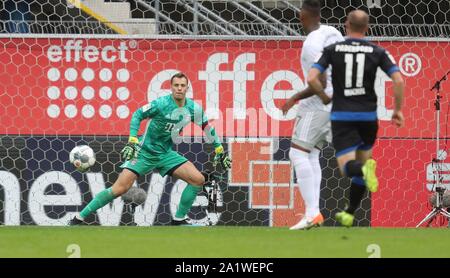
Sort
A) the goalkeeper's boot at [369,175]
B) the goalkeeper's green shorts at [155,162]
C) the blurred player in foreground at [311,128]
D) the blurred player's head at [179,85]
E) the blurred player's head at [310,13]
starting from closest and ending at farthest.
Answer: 1. the goalkeeper's boot at [369,175]
2. the blurred player in foreground at [311,128]
3. the blurred player's head at [310,13]
4. the blurred player's head at [179,85]
5. the goalkeeper's green shorts at [155,162]

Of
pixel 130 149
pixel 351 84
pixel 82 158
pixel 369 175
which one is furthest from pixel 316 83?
pixel 82 158

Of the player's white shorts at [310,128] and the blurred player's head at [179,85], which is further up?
the blurred player's head at [179,85]

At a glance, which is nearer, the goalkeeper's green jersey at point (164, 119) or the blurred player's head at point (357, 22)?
the blurred player's head at point (357, 22)

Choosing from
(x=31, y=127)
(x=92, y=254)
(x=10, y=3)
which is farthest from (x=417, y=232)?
(x=10, y=3)

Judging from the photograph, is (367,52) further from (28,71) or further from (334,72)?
(28,71)

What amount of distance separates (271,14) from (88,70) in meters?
2.99

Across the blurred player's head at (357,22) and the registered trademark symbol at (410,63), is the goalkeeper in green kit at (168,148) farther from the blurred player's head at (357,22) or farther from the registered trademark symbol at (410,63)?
the blurred player's head at (357,22)

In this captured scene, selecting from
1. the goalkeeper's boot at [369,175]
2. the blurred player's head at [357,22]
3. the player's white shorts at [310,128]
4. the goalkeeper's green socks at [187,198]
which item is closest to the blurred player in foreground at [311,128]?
the player's white shorts at [310,128]

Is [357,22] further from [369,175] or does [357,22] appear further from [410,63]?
[410,63]

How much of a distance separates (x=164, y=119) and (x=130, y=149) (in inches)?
28.6

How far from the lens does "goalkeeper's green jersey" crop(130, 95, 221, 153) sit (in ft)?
37.2

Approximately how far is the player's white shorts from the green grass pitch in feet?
2.32

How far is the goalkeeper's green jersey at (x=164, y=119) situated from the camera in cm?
1135

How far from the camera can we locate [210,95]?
1259 cm
